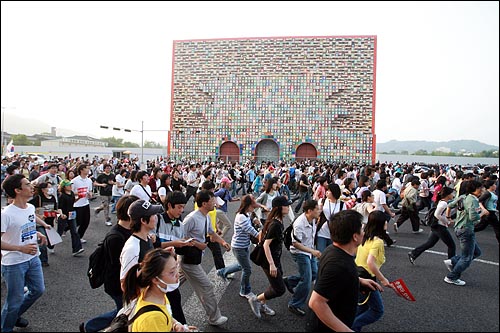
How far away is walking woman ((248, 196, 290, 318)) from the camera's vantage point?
400 centimetres

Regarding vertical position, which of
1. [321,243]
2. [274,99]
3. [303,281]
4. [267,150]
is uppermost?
[274,99]

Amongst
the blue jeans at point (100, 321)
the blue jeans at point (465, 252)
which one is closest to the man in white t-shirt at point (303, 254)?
the blue jeans at point (100, 321)

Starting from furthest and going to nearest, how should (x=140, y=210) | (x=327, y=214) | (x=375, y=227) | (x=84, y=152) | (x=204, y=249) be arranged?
(x=84, y=152), (x=327, y=214), (x=204, y=249), (x=375, y=227), (x=140, y=210)

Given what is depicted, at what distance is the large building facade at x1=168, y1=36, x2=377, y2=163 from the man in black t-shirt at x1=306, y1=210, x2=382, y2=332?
27.6 meters

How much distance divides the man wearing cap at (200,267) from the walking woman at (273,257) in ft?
1.71

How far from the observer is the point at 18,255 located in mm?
3451

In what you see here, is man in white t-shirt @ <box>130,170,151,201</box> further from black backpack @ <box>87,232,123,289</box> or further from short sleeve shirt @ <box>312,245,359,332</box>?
short sleeve shirt @ <box>312,245,359,332</box>

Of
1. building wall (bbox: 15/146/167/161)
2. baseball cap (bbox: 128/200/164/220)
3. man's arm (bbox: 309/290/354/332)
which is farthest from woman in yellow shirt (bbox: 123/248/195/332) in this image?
building wall (bbox: 15/146/167/161)

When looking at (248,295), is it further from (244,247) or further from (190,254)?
(190,254)

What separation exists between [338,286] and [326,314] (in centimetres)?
20

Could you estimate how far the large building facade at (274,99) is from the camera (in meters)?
30.2

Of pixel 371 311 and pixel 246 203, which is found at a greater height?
pixel 246 203

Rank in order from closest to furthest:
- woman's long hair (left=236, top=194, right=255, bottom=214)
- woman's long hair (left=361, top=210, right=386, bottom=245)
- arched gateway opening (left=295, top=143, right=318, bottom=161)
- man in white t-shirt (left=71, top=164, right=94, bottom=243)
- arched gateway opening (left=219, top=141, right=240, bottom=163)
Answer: woman's long hair (left=361, top=210, right=386, bottom=245) < woman's long hair (left=236, top=194, right=255, bottom=214) < man in white t-shirt (left=71, top=164, right=94, bottom=243) < arched gateway opening (left=295, top=143, right=318, bottom=161) < arched gateway opening (left=219, top=141, right=240, bottom=163)

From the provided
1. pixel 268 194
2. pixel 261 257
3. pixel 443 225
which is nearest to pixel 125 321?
pixel 261 257
